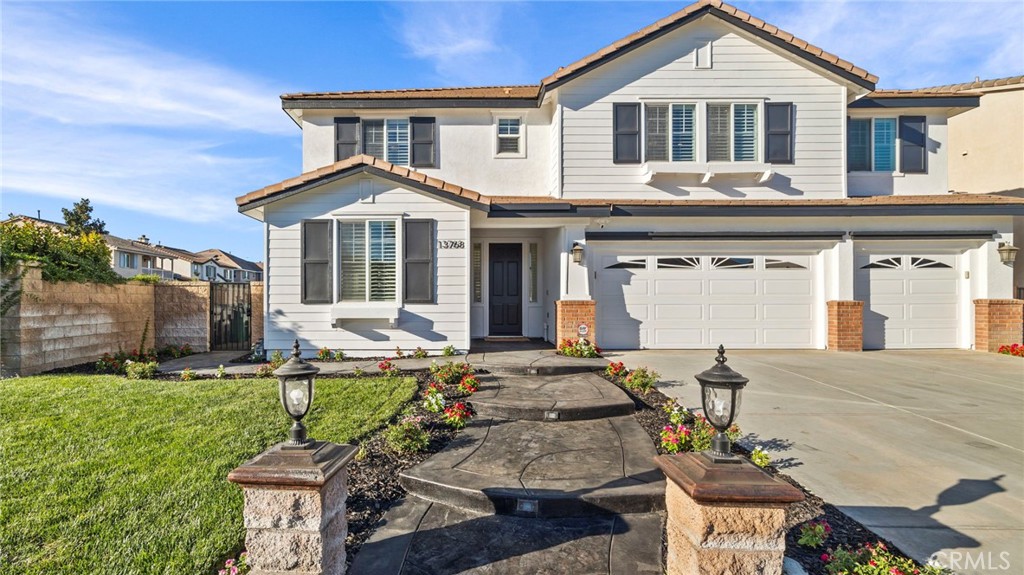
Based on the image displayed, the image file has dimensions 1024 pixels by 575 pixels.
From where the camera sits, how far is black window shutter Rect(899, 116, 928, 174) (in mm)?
9875

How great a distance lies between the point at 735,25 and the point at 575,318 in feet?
23.7

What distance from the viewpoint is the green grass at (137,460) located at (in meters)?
2.51

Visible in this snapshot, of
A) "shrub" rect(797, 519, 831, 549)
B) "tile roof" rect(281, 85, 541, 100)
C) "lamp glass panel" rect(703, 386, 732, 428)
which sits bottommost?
"shrub" rect(797, 519, 831, 549)

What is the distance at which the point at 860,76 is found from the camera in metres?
9.09

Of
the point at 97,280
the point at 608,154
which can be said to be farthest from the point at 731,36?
the point at 97,280

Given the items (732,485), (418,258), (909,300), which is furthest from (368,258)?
(909,300)

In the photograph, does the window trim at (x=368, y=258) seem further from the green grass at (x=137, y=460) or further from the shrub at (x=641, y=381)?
the shrub at (x=641, y=381)

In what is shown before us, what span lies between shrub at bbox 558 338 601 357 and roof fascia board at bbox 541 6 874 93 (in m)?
5.45

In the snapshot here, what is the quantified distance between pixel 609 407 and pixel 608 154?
6.18m

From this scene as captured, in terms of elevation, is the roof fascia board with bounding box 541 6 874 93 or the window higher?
the roof fascia board with bounding box 541 6 874 93

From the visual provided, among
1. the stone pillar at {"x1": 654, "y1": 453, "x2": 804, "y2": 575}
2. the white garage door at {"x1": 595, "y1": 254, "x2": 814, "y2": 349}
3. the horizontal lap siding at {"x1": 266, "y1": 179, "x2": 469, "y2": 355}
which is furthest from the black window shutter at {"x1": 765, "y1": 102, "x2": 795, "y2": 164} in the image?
the stone pillar at {"x1": 654, "y1": 453, "x2": 804, "y2": 575}

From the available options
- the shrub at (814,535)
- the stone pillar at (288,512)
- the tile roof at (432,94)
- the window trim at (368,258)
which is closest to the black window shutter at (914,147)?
the tile roof at (432,94)

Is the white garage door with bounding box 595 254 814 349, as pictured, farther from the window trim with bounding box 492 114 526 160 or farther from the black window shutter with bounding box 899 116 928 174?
the black window shutter with bounding box 899 116 928 174

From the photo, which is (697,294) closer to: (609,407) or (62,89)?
(609,407)
